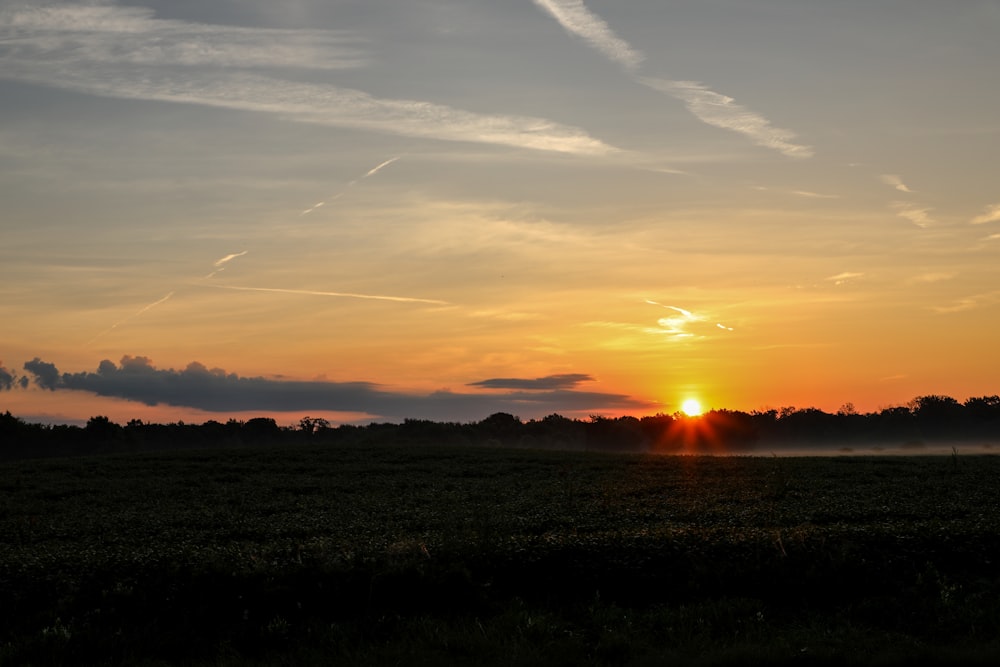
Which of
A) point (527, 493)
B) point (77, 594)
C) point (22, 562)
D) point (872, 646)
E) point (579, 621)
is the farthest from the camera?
point (527, 493)

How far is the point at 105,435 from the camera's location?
144750 millimetres

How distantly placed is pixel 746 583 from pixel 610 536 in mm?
4694

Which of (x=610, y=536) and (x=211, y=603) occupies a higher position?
(x=610, y=536)

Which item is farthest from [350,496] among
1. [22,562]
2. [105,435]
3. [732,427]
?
[732,427]

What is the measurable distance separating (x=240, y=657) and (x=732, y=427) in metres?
171

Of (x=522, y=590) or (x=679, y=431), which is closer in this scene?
(x=522, y=590)

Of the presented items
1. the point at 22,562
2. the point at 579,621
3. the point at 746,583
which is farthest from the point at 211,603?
the point at 746,583

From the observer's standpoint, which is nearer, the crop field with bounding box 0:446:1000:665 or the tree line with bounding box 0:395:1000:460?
the crop field with bounding box 0:446:1000:665

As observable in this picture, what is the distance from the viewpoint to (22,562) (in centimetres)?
2673

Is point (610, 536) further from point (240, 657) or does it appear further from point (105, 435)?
point (105, 435)

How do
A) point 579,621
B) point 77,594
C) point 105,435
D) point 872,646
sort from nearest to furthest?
1. point 872,646
2. point 579,621
3. point 77,594
4. point 105,435

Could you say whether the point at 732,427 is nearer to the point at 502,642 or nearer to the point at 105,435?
the point at 105,435

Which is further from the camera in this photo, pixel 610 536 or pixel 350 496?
pixel 350 496

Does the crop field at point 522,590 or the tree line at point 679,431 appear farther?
the tree line at point 679,431
